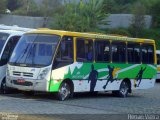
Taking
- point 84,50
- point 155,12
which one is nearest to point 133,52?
point 84,50

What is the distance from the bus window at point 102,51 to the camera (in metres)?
20.8

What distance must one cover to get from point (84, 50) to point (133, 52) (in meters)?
4.35

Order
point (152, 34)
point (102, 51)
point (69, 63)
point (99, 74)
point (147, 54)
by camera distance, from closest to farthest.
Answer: point (69, 63) → point (99, 74) → point (102, 51) → point (147, 54) → point (152, 34)

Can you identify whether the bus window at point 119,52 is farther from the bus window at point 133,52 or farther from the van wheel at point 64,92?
the van wheel at point 64,92

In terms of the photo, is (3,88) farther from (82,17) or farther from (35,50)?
(82,17)

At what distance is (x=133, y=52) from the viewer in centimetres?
2359

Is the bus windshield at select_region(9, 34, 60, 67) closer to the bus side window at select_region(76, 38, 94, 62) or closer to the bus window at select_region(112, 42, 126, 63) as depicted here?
the bus side window at select_region(76, 38, 94, 62)

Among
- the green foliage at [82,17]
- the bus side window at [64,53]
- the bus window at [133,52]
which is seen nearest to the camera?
the bus side window at [64,53]

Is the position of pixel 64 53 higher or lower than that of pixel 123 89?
higher

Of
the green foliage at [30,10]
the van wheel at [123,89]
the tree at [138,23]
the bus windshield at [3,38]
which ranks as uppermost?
the green foliage at [30,10]

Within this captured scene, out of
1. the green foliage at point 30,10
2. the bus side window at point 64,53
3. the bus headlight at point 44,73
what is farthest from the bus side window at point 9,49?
the green foliage at point 30,10

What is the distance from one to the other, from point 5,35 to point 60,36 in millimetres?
2560

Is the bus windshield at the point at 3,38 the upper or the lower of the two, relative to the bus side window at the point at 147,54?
upper

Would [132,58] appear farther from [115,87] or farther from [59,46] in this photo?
[59,46]
